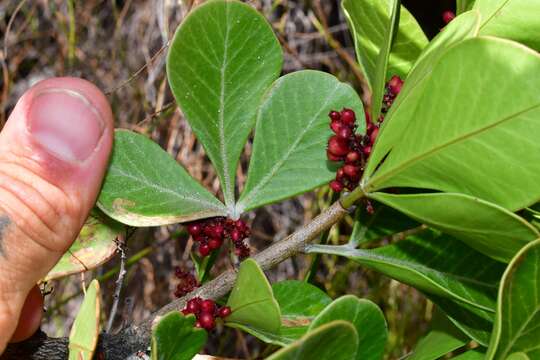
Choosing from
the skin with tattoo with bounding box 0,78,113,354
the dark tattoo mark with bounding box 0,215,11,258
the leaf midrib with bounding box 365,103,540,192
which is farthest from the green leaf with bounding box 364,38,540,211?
the dark tattoo mark with bounding box 0,215,11,258

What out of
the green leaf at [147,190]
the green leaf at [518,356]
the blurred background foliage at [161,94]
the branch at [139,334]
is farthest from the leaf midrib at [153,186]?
the blurred background foliage at [161,94]

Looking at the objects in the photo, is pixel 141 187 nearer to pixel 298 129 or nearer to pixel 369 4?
pixel 298 129

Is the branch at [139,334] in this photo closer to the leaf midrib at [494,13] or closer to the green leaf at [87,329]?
the green leaf at [87,329]

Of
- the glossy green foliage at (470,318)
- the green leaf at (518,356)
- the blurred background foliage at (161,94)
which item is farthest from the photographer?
the blurred background foliage at (161,94)

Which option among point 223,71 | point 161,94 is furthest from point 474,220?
point 161,94

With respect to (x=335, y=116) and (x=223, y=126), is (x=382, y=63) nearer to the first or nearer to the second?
(x=335, y=116)

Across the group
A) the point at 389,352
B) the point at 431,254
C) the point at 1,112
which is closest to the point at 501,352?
the point at 431,254
